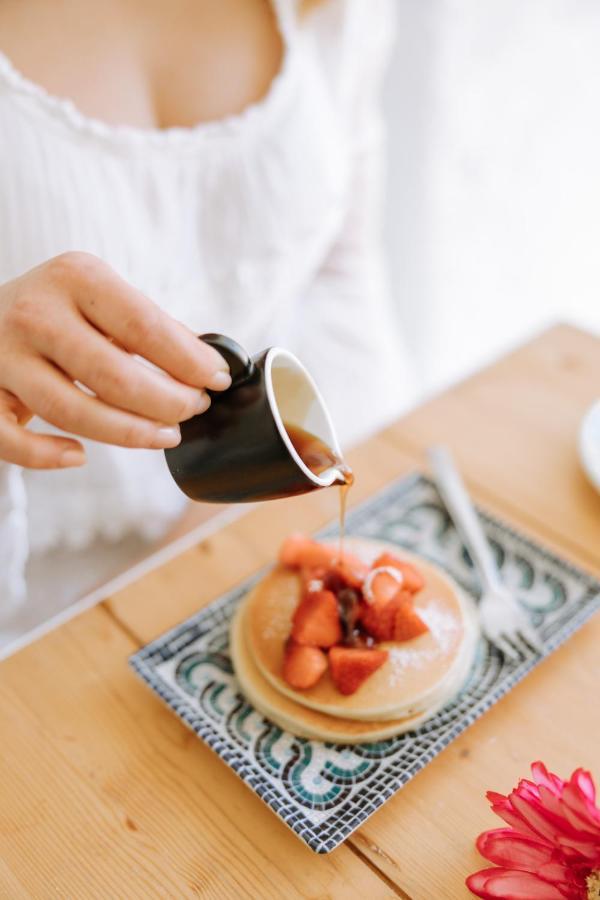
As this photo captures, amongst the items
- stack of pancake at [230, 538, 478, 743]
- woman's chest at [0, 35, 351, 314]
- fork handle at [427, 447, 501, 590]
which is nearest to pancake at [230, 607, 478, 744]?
stack of pancake at [230, 538, 478, 743]

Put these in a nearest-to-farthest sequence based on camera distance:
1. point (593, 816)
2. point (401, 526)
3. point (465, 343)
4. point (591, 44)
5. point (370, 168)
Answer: point (593, 816) → point (401, 526) → point (370, 168) → point (591, 44) → point (465, 343)

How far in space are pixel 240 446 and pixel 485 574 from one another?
1.31 feet

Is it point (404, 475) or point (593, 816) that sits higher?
point (593, 816)

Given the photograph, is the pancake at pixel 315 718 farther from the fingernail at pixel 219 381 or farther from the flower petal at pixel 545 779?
the fingernail at pixel 219 381

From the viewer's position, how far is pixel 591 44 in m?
2.22

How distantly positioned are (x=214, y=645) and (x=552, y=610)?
0.37 meters

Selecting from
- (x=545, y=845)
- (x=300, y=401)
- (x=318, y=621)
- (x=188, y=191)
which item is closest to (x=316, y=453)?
(x=300, y=401)

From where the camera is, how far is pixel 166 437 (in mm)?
666

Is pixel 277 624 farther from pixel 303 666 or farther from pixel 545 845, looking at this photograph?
pixel 545 845

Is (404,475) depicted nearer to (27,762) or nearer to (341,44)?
(27,762)

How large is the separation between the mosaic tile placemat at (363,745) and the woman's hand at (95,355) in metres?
0.31

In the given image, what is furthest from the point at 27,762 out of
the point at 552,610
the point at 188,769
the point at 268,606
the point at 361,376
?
the point at 361,376

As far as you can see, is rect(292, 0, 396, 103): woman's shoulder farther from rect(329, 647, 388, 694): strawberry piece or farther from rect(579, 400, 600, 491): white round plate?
rect(329, 647, 388, 694): strawberry piece

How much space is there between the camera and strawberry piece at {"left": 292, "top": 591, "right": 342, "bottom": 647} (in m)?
0.81
